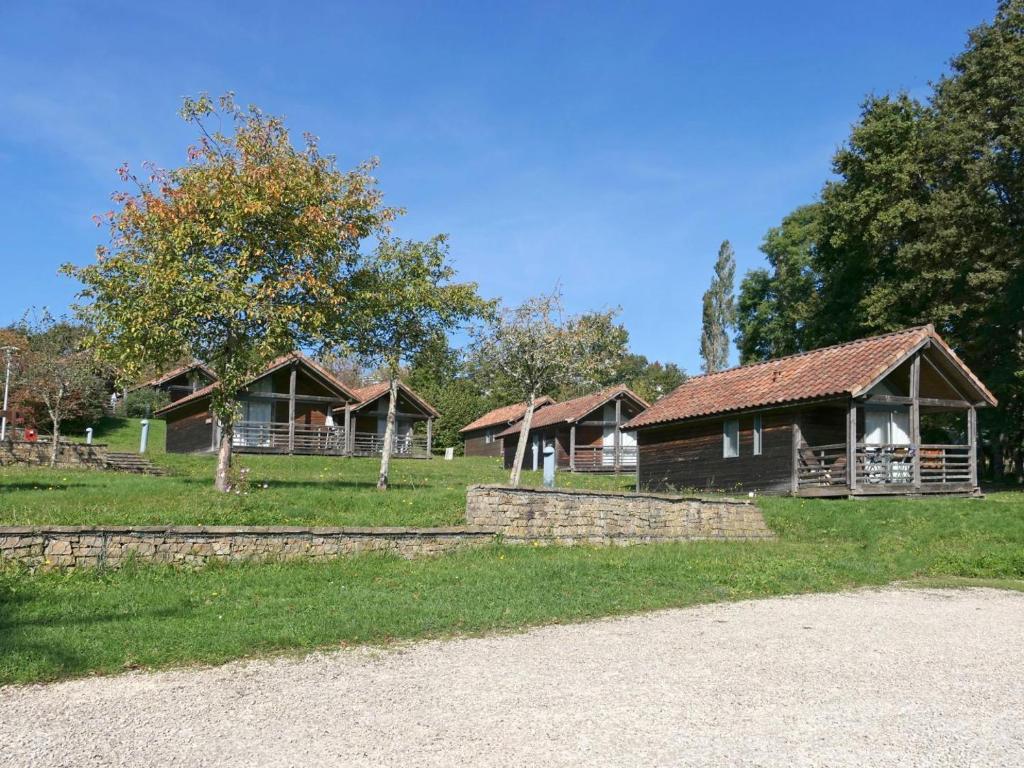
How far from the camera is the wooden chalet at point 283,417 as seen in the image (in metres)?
41.6

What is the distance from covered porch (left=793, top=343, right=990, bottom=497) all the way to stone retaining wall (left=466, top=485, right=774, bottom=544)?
5873 mm

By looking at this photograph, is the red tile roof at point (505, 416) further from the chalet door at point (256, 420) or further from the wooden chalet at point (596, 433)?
the chalet door at point (256, 420)

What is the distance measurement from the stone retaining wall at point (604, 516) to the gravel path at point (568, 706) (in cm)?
593

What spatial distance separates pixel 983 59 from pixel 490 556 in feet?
90.0

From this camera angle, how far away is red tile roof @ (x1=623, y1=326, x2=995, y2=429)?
2364 cm

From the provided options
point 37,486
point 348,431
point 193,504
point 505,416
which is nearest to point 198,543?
point 193,504

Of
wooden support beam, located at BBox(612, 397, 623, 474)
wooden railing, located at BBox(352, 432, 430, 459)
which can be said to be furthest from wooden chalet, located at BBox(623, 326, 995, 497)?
wooden railing, located at BBox(352, 432, 430, 459)

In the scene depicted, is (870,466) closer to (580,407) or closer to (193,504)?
(193,504)

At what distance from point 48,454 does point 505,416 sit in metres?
35.6

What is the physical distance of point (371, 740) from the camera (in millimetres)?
5777

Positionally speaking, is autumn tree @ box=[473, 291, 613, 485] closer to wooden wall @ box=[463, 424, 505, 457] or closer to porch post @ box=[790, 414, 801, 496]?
porch post @ box=[790, 414, 801, 496]

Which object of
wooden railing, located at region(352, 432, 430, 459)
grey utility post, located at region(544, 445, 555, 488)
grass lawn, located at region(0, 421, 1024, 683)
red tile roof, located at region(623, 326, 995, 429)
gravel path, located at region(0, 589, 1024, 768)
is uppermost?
red tile roof, located at region(623, 326, 995, 429)

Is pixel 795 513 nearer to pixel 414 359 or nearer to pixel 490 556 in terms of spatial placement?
pixel 490 556

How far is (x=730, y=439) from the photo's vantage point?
1083 inches
